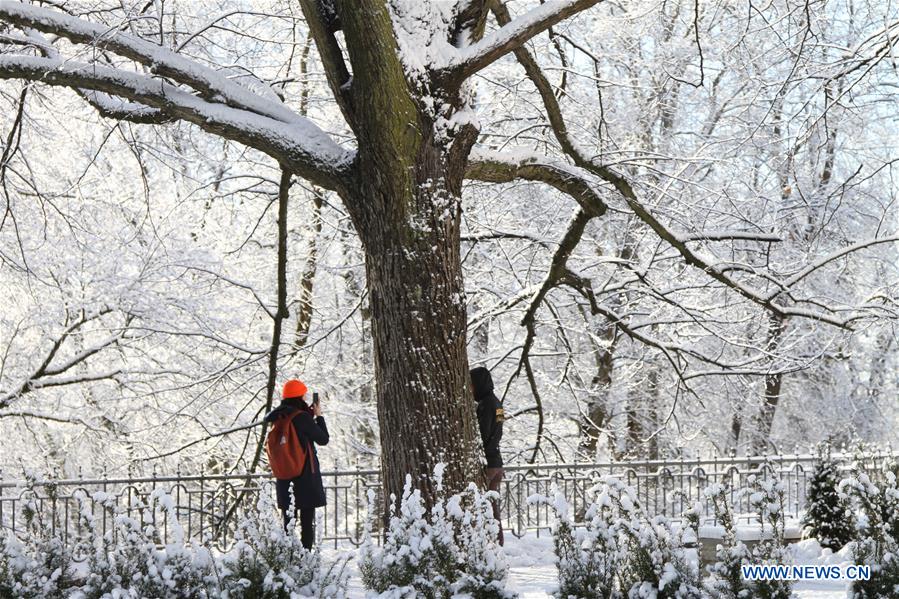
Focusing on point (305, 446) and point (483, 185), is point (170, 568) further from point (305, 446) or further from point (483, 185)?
point (483, 185)

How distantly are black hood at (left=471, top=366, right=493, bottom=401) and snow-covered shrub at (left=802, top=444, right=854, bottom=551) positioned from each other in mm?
3354

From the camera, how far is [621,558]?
15.3ft

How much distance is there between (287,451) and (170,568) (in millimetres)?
2621

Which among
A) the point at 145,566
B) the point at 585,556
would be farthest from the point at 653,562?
the point at 145,566

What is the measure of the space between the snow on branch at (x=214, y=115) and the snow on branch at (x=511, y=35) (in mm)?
931

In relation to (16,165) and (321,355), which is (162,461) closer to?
(321,355)

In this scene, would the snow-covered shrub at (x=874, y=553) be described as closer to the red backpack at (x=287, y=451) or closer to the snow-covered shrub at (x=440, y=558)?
the snow-covered shrub at (x=440, y=558)

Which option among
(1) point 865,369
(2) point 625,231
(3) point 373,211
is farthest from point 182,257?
(1) point 865,369

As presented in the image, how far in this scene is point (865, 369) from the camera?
75.3 ft

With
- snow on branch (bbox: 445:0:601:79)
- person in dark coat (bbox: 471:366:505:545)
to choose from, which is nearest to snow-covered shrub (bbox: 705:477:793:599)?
snow on branch (bbox: 445:0:601:79)

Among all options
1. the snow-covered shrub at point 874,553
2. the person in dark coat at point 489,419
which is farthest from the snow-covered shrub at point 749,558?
the person in dark coat at point 489,419

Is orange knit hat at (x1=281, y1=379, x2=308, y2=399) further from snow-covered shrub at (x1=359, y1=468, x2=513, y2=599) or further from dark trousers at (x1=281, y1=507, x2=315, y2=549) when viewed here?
snow-covered shrub at (x1=359, y1=468, x2=513, y2=599)

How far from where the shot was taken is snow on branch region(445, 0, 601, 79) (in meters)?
5.78

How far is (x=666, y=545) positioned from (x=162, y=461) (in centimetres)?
1237
